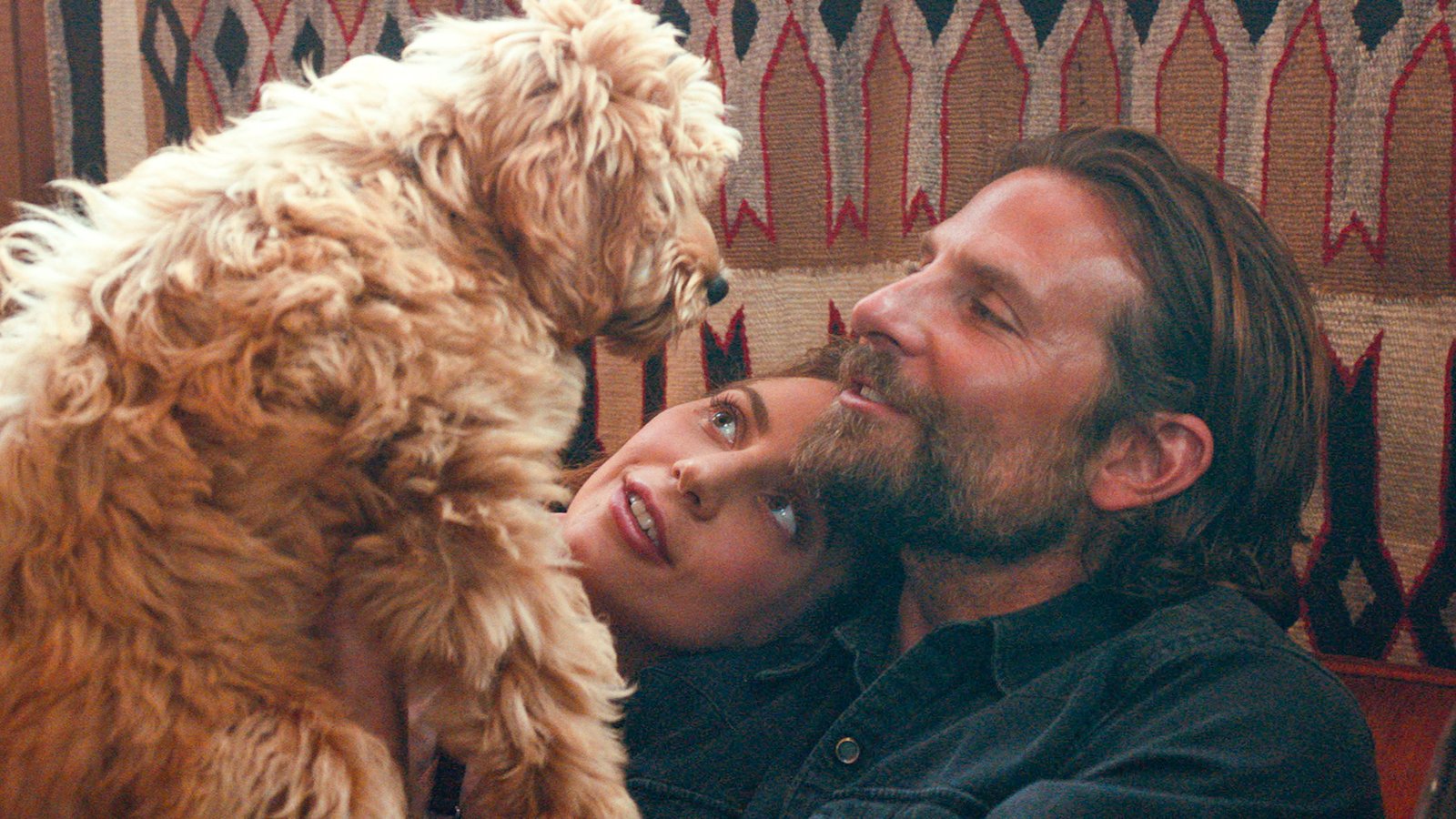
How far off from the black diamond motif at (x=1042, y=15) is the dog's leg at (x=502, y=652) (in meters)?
1.36

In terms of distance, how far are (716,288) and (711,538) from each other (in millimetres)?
471

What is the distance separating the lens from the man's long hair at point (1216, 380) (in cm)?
154

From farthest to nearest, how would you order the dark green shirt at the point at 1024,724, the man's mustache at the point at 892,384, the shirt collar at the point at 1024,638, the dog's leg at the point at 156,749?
the man's mustache at the point at 892,384, the shirt collar at the point at 1024,638, the dark green shirt at the point at 1024,724, the dog's leg at the point at 156,749

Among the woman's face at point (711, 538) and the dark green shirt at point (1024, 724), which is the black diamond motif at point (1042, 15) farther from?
the dark green shirt at point (1024, 724)

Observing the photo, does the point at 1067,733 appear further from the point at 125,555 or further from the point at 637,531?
the point at 125,555

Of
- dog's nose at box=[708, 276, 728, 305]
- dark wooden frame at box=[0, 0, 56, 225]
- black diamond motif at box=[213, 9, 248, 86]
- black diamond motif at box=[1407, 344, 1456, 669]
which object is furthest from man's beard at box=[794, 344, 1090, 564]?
dark wooden frame at box=[0, 0, 56, 225]

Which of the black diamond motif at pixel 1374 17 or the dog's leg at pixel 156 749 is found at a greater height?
the black diamond motif at pixel 1374 17

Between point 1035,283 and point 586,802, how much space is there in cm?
89

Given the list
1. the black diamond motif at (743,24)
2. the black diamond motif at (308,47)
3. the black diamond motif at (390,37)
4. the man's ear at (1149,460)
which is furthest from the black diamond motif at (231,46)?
the man's ear at (1149,460)

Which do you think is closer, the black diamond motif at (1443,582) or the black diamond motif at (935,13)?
the black diamond motif at (1443,582)

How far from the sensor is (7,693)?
0.88 m

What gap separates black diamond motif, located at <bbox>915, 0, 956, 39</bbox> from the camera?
207 centimetres

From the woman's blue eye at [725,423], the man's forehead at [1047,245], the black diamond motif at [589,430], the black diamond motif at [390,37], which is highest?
the black diamond motif at [390,37]

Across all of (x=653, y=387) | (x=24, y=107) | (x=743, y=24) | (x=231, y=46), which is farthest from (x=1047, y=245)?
(x=24, y=107)
